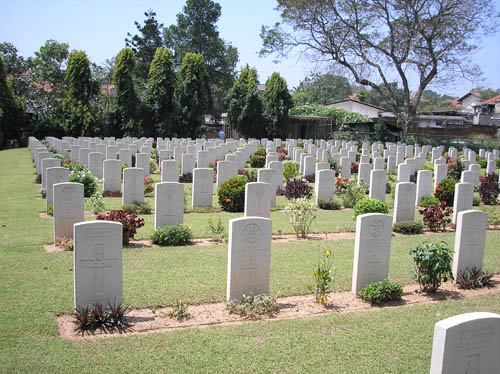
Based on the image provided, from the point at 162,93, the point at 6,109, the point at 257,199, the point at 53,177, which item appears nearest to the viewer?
the point at 257,199

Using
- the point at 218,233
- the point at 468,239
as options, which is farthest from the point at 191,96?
the point at 468,239

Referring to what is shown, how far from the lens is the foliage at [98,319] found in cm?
604

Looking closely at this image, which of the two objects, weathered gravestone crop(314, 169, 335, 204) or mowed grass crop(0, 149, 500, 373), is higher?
weathered gravestone crop(314, 169, 335, 204)

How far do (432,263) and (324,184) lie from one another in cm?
855

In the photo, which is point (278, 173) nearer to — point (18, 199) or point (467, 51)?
point (18, 199)

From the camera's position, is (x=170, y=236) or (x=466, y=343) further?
(x=170, y=236)

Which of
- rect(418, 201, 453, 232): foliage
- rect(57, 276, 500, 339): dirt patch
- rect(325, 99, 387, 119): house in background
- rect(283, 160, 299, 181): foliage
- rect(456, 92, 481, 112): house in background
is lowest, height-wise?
rect(57, 276, 500, 339): dirt patch

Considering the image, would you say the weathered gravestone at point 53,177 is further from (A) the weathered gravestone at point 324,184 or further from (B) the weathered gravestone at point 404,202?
(B) the weathered gravestone at point 404,202

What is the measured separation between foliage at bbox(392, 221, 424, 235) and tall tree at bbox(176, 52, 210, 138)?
103 feet

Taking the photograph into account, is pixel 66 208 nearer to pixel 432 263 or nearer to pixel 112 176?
pixel 112 176

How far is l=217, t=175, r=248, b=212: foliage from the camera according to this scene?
14.7 meters

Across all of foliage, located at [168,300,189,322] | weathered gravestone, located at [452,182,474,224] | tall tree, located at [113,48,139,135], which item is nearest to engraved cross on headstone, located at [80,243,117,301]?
foliage, located at [168,300,189,322]

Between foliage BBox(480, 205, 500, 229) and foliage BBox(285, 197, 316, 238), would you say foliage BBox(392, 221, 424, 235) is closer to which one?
foliage BBox(285, 197, 316, 238)

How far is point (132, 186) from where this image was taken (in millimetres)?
13969
